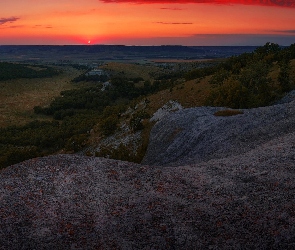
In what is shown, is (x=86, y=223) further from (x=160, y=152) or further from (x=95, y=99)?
(x=95, y=99)

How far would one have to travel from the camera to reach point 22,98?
152 m

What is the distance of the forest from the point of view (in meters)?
56.6

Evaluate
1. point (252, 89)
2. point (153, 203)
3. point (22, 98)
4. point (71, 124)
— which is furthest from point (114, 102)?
point (153, 203)

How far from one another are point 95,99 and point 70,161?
356ft

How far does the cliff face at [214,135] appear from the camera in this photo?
3228 cm

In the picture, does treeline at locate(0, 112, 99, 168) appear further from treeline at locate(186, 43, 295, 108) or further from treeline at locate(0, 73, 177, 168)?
treeline at locate(186, 43, 295, 108)

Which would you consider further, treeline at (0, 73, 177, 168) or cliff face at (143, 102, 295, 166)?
treeline at (0, 73, 177, 168)

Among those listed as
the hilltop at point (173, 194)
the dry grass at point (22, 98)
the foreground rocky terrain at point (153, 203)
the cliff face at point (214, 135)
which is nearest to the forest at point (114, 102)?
the dry grass at point (22, 98)

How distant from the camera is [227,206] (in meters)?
19.2

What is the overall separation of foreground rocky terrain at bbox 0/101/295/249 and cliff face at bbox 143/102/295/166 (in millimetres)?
2016

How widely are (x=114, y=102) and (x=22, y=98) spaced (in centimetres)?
4977

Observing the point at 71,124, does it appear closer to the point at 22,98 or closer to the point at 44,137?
the point at 44,137

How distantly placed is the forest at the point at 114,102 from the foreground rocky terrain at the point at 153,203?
28.6m

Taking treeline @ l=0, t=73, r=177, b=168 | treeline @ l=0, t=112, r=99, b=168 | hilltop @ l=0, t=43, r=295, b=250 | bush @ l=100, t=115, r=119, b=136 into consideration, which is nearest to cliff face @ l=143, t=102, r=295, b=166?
hilltop @ l=0, t=43, r=295, b=250
